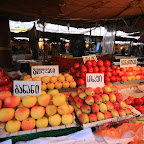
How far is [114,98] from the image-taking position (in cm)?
181

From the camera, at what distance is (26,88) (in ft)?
5.21

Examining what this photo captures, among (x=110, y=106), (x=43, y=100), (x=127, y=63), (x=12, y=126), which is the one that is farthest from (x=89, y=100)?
(x=127, y=63)

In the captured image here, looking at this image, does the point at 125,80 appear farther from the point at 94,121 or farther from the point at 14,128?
the point at 14,128

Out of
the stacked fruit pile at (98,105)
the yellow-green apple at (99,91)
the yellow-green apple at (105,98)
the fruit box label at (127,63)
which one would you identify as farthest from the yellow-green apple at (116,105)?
the fruit box label at (127,63)

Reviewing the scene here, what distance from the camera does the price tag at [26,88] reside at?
157 centimetres

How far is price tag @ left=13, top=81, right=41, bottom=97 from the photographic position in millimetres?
1570

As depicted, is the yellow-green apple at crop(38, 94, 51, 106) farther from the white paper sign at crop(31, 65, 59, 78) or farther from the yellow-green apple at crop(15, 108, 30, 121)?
the white paper sign at crop(31, 65, 59, 78)

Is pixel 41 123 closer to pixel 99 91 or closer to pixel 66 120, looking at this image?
pixel 66 120

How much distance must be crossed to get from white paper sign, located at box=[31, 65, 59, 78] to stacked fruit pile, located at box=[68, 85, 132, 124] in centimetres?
82

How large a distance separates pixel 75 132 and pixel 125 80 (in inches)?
72.4

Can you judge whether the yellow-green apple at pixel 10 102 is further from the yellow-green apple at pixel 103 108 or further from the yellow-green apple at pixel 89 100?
the yellow-green apple at pixel 103 108

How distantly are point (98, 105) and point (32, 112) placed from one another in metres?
0.89

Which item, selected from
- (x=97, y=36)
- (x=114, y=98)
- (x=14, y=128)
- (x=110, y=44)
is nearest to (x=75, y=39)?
(x=110, y=44)

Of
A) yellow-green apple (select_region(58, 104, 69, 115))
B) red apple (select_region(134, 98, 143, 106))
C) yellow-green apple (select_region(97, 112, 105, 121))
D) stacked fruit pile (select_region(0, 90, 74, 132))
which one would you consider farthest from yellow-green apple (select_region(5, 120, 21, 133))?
red apple (select_region(134, 98, 143, 106))
